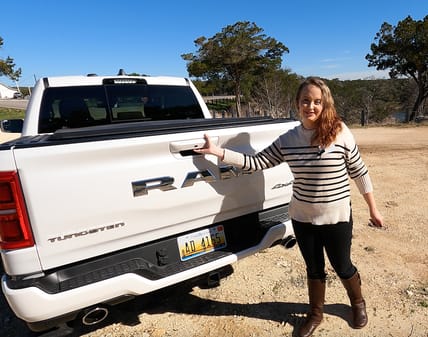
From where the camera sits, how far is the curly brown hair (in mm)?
2086

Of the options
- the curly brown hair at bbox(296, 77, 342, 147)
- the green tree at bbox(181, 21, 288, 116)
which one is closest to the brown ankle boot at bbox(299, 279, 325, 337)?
the curly brown hair at bbox(296, 77, 342, 147)

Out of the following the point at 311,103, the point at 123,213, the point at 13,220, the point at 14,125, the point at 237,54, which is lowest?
the point at 123,213

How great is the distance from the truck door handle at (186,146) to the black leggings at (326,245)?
965mm

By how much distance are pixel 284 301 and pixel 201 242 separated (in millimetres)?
1113

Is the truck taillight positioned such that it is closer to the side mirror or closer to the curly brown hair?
the curly brown hair

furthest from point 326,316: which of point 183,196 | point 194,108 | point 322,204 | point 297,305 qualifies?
point 194,108

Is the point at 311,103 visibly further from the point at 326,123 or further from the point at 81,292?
the point at 81,292

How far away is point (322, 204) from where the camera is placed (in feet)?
7.04

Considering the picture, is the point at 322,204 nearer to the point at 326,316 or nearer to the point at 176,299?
the point at 326,316

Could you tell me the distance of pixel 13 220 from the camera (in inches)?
67.5

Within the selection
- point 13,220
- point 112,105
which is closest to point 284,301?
point 13,220

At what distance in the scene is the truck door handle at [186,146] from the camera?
208 centimetres

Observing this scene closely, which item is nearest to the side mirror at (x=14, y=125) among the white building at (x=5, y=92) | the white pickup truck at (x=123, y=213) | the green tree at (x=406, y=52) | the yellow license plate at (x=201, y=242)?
the white pickup truck at (x=123, y=213)

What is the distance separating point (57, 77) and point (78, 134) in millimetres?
2005
